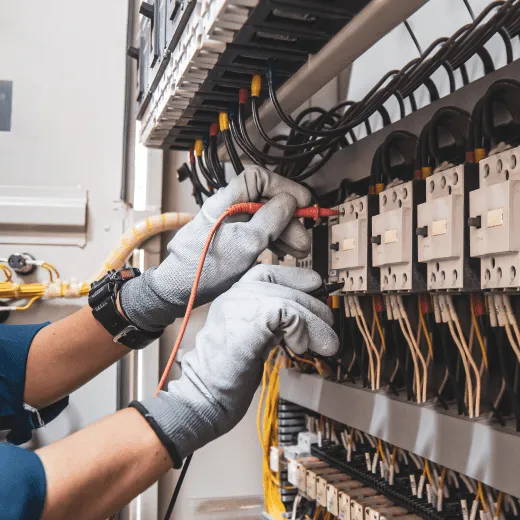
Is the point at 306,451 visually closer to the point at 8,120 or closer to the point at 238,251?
the point at 238,251

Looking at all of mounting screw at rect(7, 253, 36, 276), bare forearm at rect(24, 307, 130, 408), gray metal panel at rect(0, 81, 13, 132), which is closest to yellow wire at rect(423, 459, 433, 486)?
bare forearm at rect(24, 307, 130, 408)

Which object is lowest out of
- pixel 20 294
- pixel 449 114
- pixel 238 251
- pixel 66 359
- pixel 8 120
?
pixel 66 359

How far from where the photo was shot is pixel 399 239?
1.05 metres

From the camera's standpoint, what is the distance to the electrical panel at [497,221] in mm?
825

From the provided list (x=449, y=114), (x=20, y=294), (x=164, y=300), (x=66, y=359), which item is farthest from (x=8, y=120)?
(x=449, y=114)

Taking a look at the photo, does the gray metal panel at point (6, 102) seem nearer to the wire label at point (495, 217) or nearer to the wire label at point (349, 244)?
the wire label at point (349, 244)

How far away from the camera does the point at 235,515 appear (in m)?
2.01

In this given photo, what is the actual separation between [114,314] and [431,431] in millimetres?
683

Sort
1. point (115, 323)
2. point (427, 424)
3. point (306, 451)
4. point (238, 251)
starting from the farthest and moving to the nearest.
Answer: point (306, 451)
point (115, 323)
point (427, 424)
point (238, 251)

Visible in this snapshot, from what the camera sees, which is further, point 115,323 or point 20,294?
point 20,294

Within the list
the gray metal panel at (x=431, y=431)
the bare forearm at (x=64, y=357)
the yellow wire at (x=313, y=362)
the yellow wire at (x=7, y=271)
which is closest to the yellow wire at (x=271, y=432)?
the yellow wire at (x=313, y=362)

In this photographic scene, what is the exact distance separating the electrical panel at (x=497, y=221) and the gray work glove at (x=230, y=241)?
302 millimetres

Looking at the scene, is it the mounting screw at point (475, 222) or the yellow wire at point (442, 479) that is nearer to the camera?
the mounting screw at point (475, 222)

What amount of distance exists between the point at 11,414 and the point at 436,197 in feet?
3.36
